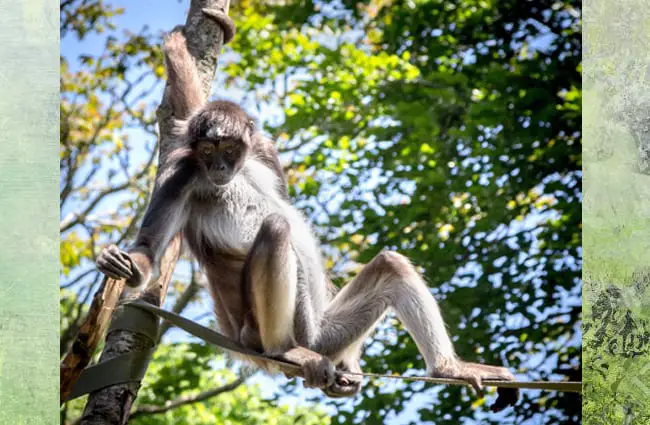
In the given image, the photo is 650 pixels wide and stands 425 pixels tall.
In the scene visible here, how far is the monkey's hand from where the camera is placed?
123 inches

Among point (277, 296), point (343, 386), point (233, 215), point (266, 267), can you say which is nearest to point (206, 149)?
point (233, 215)

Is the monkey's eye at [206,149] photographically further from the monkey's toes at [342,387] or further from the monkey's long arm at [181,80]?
the monkey's toes at [342,387]

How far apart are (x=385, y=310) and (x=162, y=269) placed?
0.98 m

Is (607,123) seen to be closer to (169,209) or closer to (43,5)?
(169,209)

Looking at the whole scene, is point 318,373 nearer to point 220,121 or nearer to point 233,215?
point 233,215

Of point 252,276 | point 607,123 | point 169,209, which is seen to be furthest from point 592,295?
point 169,209

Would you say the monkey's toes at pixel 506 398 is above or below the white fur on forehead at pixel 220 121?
below

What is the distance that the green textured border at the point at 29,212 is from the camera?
295cm

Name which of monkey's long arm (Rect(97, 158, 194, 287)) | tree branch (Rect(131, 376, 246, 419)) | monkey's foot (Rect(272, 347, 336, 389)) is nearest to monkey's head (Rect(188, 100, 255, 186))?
monkey's long arm (Rect(97, 158, 194, 287))

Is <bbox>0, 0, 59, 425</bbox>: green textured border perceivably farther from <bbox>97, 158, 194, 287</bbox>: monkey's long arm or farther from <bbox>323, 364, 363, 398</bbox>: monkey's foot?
<bbox>323, 364, 363, 398</bbox>: monkey's foot

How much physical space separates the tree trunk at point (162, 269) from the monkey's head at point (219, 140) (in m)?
0.26

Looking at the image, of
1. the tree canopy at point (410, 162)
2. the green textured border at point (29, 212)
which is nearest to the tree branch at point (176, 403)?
the tree canopy at point (410, 162)

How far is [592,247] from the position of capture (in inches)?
117

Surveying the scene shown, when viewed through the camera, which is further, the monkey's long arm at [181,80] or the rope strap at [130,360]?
the monkey's long arm at [181,80]
